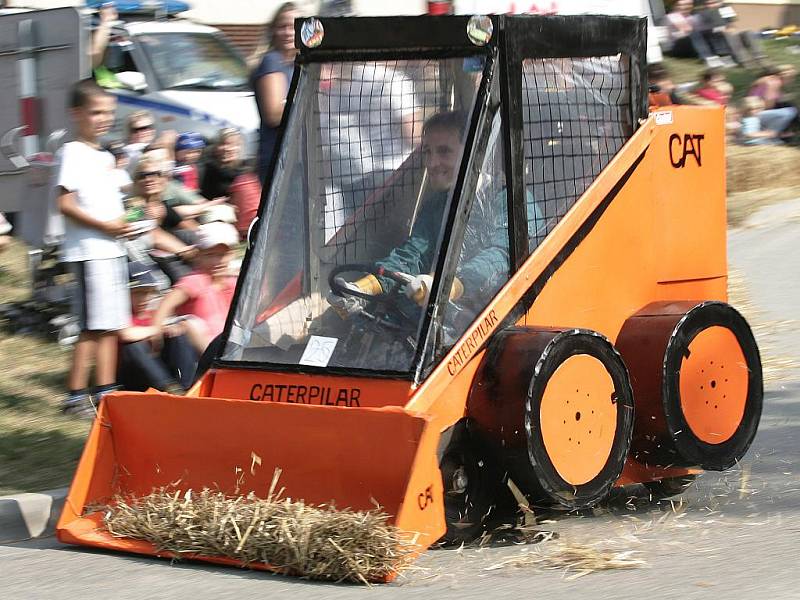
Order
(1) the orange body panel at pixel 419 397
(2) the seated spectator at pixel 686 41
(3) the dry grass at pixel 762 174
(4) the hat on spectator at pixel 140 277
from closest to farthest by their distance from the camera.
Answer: (1) the orange body panel at pixel 419 397 < (4) the hat on spectator at pixel 140 277 < (3) the dry grass at pixel 762 174 < (2) the seated spectator at pixel 686 41

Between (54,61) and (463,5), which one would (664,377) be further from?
(54,61)

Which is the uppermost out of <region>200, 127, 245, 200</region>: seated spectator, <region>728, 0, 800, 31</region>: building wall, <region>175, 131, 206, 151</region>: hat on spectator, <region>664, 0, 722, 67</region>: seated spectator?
<region>728, 0, 800, 31</region>: building wall

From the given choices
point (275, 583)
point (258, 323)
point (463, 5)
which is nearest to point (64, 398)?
point (258, 323)

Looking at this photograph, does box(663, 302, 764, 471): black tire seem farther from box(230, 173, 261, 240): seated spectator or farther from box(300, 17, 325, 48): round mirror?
box(230, 173, 261, 240): seated spectator

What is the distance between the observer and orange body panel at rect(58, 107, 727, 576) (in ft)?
15.9

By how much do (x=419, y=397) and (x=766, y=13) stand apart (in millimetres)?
23778

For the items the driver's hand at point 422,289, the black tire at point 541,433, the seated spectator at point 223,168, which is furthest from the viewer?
the seated spectator at point 223,168

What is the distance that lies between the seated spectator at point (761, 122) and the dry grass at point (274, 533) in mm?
11349

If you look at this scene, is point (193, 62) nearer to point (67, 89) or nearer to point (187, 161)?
point (67, 89)

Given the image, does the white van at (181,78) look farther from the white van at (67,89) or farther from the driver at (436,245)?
the driver at (436,245)

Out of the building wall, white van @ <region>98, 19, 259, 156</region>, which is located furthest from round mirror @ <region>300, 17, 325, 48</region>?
the building wall

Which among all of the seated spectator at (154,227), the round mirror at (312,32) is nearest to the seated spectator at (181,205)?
the seated spectator at (154,227)

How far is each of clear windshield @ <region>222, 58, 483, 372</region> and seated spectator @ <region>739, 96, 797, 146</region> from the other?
33.8ft

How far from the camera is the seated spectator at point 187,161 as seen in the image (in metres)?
9.80
